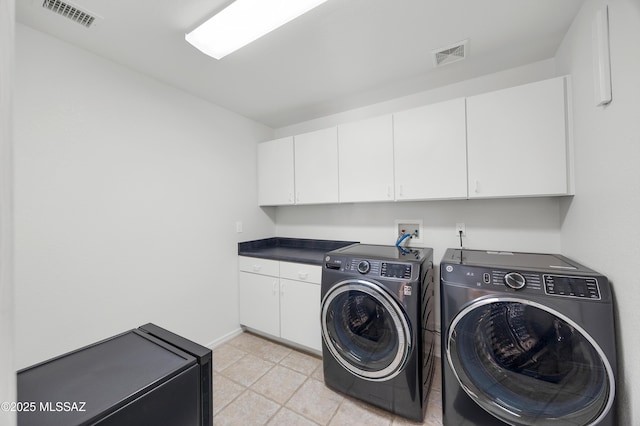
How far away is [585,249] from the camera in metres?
1.34

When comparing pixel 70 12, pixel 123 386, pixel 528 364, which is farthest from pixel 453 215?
pixel 70 12

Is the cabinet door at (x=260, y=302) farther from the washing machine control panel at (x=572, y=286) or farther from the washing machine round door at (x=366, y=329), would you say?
the washing machine control panel at (x=572, y=286)

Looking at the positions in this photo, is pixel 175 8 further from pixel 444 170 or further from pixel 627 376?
pixel 627 376

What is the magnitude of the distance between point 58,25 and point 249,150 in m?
1.59

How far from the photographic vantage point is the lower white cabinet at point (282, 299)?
2115 mm

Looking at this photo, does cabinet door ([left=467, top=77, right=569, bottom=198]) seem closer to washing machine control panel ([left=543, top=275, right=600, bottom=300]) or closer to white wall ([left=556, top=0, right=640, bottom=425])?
white wall ([left=556, top=0, right=640, bottom=425])

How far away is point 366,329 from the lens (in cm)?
165

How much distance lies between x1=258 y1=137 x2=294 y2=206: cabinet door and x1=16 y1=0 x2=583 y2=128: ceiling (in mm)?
570

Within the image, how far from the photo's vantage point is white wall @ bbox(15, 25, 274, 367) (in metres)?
1.40

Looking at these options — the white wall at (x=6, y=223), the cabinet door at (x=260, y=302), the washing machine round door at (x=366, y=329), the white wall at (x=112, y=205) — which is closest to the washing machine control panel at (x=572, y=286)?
the washing machine round door at (x=366, y=329)

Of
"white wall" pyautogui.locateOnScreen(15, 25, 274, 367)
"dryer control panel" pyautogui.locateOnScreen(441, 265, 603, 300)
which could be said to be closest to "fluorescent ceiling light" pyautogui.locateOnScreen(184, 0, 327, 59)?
"white wall" pyautogui.locateOnScreen(15, 25, 274, 367)

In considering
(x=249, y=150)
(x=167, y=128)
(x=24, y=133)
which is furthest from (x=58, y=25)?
(x=249, y=150)

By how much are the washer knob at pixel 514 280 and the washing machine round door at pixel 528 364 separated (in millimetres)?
62

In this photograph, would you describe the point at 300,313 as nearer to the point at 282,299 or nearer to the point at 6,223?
the point at 282,299
